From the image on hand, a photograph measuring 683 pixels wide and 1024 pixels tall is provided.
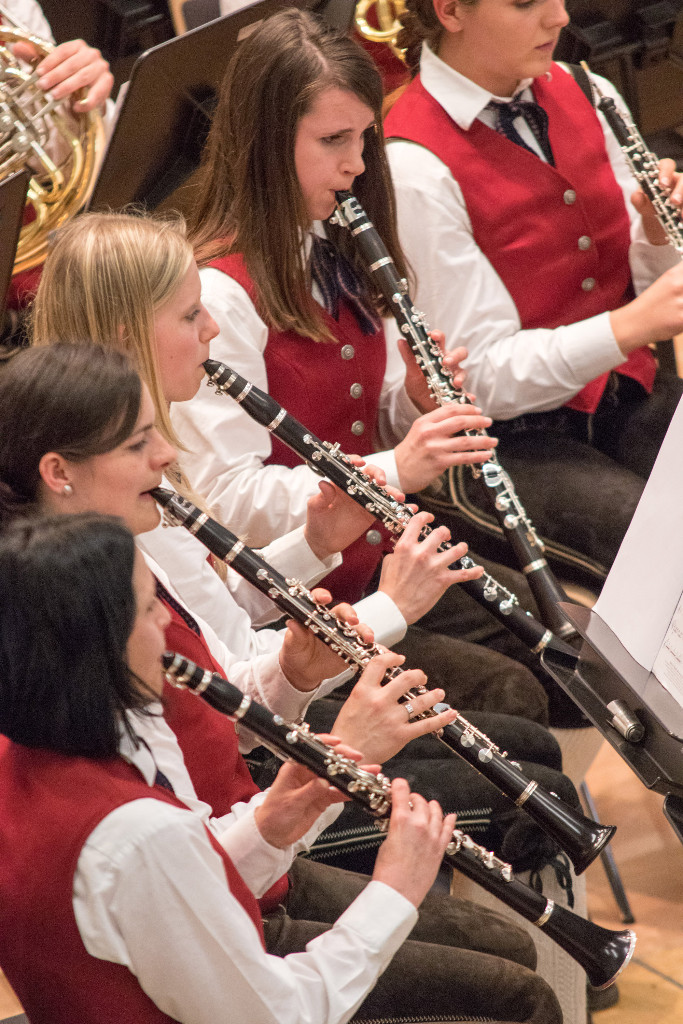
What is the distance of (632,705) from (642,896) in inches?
37.8

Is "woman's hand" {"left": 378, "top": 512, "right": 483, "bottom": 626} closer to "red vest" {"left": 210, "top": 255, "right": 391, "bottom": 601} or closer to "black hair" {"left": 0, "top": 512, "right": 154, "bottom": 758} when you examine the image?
"red vest" {"left": 210, "top": 255, "right": 391, "bottom": 601}

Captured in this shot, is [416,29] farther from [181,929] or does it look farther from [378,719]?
[181,929]

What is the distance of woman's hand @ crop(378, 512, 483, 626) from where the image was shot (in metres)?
1.56

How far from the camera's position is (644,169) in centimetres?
208

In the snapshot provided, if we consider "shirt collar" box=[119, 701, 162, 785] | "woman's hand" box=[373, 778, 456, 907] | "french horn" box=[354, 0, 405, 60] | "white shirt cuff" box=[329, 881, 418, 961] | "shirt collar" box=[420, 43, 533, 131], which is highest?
"french horn" box=[354, 0, 405, 60]

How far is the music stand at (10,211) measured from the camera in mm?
1646

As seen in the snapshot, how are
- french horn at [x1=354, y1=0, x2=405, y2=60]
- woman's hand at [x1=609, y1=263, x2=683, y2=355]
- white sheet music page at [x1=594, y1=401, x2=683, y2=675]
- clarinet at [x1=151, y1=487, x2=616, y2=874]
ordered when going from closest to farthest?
1. white sheet music page at [x1=594, y1=401, x2=683, y2=675]
2. clarinet at [x1=151, y1=487, x2=616, y2=874]
3. woman's hand at [x1=609, y1=263, x2=683, y2=355]
4. french horn at [x1=354, y1=0, x2=405, y2=60]

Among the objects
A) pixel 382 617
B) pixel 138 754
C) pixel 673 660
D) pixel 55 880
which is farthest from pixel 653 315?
pixel 55 880

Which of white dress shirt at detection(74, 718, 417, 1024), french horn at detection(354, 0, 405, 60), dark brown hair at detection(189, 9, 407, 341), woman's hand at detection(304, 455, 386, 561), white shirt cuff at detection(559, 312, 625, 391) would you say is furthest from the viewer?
french horn at detection(354, 0, 405, 60)

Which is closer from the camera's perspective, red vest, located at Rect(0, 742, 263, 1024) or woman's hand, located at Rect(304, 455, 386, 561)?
red vest, located at Rect(0, 742, 263, 1024)

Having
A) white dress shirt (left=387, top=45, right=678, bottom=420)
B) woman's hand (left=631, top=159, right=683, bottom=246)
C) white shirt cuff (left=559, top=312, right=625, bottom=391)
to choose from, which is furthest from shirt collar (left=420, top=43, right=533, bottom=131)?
white shirt cuff (left=559, top=312, right=625, bottom=391)

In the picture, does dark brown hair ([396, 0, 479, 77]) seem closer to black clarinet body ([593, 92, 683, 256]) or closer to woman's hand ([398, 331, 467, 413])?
black clarinet body ([593, 92, 683, 256])

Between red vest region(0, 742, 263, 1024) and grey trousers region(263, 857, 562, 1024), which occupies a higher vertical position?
red vest region(0, 742, 263, 1024)

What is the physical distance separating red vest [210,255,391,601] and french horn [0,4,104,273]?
51cm
